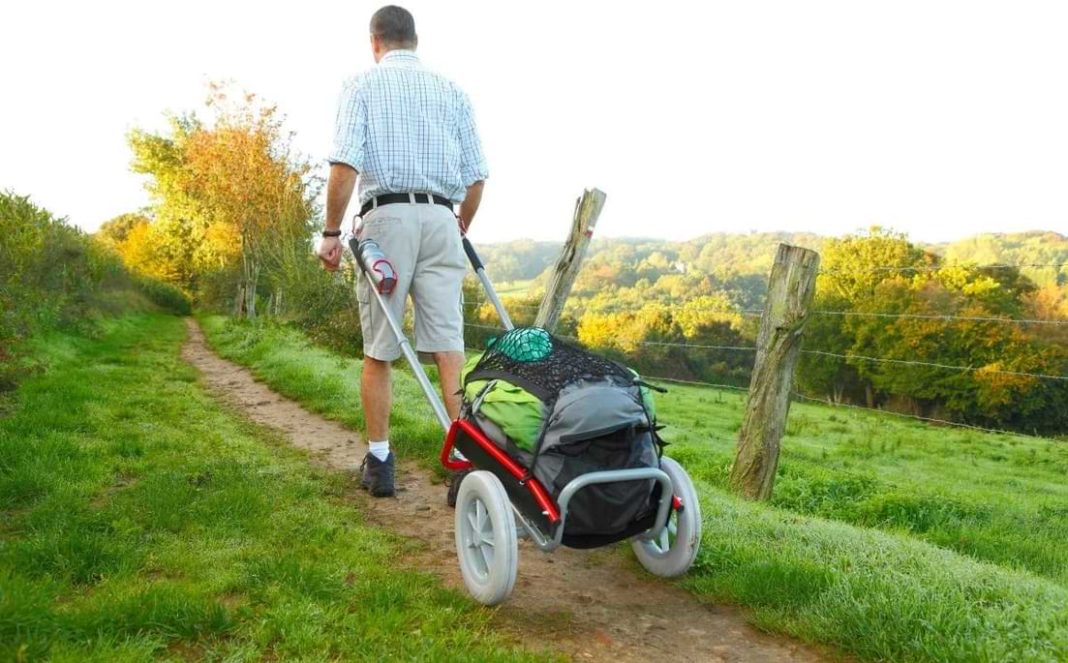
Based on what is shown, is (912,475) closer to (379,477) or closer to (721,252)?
(379,477)

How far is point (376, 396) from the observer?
4.29 m

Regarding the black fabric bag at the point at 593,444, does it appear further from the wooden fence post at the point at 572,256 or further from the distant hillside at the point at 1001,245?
the distant hillside at the point at 1001,245

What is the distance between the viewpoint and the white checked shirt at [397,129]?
393cm

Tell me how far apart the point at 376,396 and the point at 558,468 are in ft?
6.10

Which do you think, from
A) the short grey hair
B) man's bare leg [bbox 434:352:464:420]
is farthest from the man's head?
→ man's bare leg [bbox 434:352:464:420]

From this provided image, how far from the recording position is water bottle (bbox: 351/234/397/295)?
385 centimetres

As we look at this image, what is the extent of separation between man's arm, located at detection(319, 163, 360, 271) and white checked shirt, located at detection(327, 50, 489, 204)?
2.0 inches

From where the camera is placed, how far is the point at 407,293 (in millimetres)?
4203

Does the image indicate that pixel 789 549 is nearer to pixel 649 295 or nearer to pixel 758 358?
pixel 758 358

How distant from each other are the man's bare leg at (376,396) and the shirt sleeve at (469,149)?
3.74 ft

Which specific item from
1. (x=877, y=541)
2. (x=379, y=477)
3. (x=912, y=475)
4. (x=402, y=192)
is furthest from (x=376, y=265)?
(x=912, y=475)

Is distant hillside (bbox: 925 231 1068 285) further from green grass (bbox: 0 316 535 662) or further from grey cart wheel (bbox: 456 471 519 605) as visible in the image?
grey cart wheel (bbox: 456 471 519 605)

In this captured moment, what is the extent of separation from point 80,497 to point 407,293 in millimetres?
1882

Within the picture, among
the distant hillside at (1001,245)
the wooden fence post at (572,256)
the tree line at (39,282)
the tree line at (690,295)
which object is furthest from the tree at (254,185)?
the distant hillside at (1001,245)
